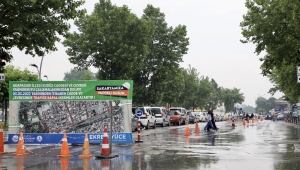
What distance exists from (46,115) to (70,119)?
3.68 ft

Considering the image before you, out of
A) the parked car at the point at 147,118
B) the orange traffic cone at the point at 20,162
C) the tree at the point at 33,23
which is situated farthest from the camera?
the parked car at the point at 147,118

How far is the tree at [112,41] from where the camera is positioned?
44.0 metres

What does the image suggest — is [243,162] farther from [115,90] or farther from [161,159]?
[115,90]

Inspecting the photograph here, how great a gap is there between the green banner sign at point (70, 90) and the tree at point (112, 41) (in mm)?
24593

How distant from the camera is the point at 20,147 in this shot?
50.8ft

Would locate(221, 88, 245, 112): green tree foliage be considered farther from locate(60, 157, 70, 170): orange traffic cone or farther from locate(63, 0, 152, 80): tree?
locate(60, 157, 70, 170): orange traffic cone

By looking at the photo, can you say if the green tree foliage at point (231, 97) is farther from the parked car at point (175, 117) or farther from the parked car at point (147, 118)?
the parked car at point (147, 118)

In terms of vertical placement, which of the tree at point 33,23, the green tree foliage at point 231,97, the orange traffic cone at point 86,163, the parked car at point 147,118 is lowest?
the orange traffic cone at point 86,163

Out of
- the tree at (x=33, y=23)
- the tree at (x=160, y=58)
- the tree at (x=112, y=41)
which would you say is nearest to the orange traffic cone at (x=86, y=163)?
the tree at (x=33, y=23)

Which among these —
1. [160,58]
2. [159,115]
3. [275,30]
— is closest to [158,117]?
[159,115]

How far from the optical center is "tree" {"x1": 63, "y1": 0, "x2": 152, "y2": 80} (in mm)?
44000

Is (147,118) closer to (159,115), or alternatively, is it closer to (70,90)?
(159,115)

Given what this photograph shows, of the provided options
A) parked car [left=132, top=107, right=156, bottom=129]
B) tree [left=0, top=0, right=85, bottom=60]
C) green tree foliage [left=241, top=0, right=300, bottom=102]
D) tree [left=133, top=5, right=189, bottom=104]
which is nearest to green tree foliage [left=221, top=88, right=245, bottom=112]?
tree [left=133, top=5, right=189, bottom=104]

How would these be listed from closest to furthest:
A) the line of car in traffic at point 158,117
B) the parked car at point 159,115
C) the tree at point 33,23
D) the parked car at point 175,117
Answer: the tree at point 33,23 < the line of car in traffic at point 158,117 < the parked car at point 159,115 < the parked car at point 175,117
